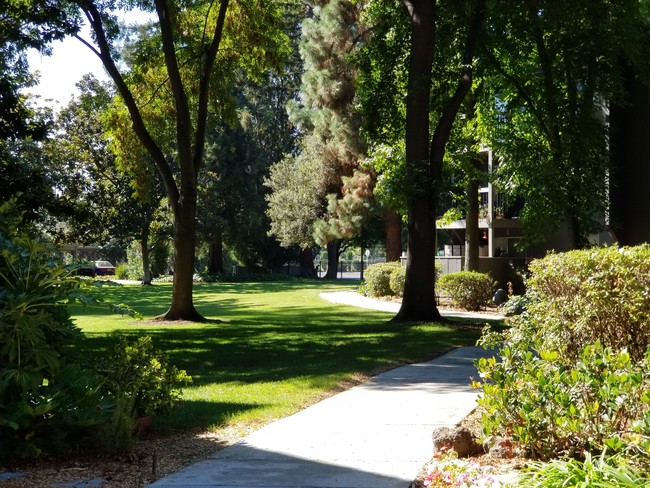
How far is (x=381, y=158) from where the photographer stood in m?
24.7

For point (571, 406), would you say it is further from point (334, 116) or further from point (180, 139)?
point (334, 116)

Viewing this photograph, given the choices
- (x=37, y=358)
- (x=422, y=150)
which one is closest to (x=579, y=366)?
(x=37, y=358)

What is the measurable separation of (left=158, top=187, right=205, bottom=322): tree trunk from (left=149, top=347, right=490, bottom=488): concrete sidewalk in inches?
480

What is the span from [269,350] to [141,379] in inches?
319

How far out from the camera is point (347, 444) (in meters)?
6.79

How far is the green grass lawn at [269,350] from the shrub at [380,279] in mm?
3824

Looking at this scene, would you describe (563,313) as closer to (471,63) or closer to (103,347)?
(103,347)

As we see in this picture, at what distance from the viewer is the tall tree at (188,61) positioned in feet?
67.9

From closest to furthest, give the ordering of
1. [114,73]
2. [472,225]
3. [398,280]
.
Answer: [114,73], [472,225], [398,280]

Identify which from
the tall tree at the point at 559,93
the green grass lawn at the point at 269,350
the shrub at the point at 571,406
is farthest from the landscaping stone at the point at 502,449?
the tall tree at the point at 559,93

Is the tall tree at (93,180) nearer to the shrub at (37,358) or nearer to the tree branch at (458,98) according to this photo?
the tree branch at (458,98)

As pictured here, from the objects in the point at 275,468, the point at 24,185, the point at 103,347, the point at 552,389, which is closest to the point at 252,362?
the point at 103,347

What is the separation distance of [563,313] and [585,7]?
12.6 metres

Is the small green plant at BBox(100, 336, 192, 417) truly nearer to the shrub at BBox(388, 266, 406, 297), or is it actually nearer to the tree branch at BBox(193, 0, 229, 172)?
the tree branch at BBox(193, 0, 229, 172)
